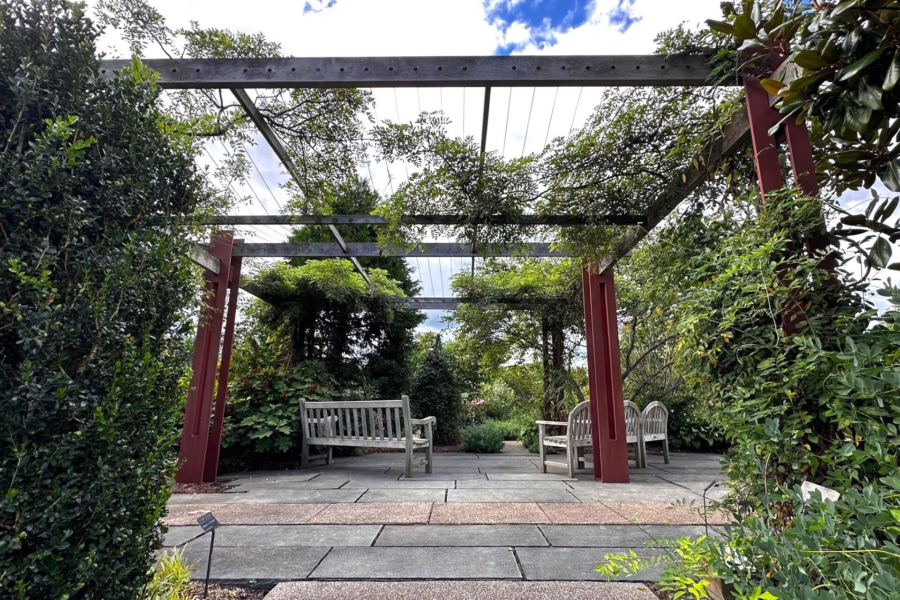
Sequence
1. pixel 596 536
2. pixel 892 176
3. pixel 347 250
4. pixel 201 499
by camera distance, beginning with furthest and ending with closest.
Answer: pixel 347 250
pixel 201 499
pixel 596 536
pixel 892 176

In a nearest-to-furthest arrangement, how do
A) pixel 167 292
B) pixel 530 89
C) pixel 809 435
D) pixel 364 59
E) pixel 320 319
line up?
pixel 809 435, pixel 167 292, pixel 364 59, pixel 530 89, pixel 320 319

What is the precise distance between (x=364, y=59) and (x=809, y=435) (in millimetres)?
2592

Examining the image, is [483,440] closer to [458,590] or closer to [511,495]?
[511,495]

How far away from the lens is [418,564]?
6.03ft

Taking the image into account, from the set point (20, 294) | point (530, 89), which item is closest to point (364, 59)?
point (530, 89)

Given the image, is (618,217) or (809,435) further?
(618,217)

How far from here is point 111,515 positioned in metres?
1.10

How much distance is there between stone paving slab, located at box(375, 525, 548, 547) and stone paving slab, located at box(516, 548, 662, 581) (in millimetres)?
149

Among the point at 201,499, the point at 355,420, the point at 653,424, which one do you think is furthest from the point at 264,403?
the point at 653,424

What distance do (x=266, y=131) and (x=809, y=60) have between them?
3.10 meters

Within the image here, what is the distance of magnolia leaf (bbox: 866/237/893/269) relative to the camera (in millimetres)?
1294

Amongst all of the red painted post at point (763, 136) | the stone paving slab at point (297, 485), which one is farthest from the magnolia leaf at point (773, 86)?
the stone paving slab at point (297, 485)

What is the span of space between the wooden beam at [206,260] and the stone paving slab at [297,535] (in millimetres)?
2377

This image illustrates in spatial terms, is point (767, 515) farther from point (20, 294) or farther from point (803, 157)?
point (20, 294)
